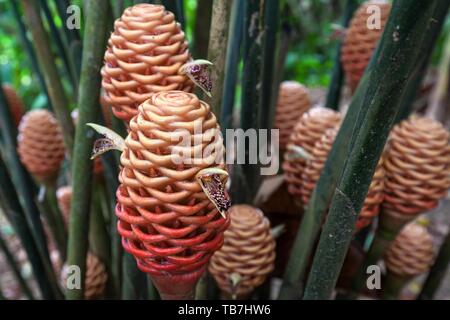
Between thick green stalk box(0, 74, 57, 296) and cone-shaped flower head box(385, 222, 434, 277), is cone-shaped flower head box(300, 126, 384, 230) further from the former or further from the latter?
thick green stalk box(0, 74, 57, 296)

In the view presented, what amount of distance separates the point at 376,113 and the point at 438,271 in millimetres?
548

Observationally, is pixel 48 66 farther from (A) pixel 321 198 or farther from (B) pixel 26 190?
(A) pixel 321 198

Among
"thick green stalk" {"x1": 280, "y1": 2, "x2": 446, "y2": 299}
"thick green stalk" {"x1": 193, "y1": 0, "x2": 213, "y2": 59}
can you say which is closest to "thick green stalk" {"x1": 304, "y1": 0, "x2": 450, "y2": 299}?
"thick green stalk" {"x1": 280, "y1": 2, "x2": 446, "y2": 299}

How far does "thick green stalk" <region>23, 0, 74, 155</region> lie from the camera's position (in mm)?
761

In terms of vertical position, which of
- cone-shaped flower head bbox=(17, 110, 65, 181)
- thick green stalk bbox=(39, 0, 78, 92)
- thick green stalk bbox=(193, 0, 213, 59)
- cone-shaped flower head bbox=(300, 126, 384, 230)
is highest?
thick green stalk bbox=(193, 0, 213, 59)

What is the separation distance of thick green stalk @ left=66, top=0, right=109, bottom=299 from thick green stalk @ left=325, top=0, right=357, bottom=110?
55cm

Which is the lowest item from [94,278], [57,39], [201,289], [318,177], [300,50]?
[300,50]

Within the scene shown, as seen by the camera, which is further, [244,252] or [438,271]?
[438,271]

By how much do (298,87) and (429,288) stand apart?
0.45 metres

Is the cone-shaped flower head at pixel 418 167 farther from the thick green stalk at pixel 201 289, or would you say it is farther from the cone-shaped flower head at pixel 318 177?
the thick green stalk at pixel 201 289

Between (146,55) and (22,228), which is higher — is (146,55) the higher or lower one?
the higher one

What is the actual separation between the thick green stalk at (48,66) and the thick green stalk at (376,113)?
48 centimetres

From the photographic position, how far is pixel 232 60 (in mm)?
812

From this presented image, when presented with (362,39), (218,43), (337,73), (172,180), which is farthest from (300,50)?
(172,180)
